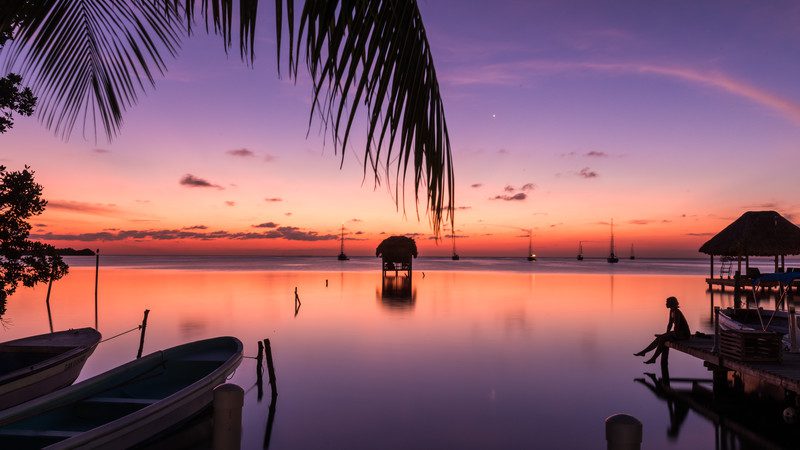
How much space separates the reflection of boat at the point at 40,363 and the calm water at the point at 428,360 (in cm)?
435

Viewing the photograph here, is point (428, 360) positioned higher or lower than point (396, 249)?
lower

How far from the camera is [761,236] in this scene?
32.8 metres

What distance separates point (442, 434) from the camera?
12.0 meters

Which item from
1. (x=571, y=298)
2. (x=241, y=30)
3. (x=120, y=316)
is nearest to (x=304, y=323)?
(x=120, y=316)

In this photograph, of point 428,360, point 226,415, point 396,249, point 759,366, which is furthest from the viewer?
point 396,249

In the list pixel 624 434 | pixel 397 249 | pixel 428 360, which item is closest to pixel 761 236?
pixel 428 360

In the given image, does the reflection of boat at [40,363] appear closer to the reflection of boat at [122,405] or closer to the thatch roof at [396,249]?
the reflection of boat at [122,405]

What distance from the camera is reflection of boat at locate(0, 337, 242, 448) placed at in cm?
705

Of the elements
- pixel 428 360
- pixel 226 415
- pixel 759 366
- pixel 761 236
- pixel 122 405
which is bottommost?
pixel 428 360

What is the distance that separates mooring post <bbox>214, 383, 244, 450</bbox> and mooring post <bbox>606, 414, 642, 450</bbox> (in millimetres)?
3172

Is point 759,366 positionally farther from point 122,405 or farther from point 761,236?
point 761,236

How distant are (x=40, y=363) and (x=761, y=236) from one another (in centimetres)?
3740

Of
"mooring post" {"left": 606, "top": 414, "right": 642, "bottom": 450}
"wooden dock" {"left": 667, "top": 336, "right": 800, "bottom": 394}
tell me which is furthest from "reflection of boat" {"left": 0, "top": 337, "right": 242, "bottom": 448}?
"wooden dock" {"left": 667, "top": 336, "right": 800, "bottom": 394}

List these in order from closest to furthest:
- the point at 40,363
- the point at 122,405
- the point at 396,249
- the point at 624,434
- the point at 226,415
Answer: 1. the point at 624,434
2. the point at 226,415
3. the point at 122,405
4. the point at 40,363
5. the point at 396,249
